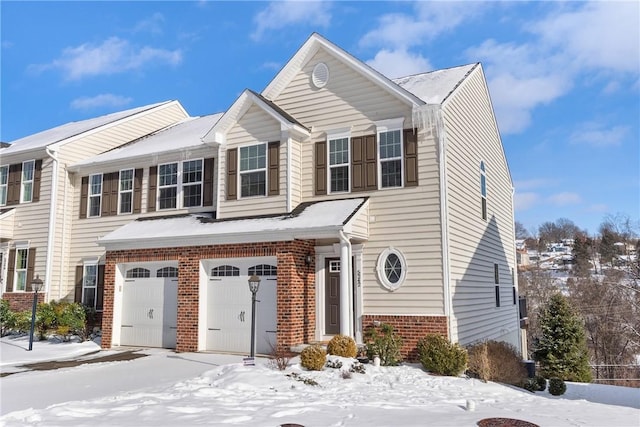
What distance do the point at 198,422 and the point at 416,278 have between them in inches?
294

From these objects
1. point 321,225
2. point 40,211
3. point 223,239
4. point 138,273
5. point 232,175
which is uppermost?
point 232,175

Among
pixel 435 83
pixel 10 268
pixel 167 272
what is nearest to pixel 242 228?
pixel 167 272

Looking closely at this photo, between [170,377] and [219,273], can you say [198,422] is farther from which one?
[219,273]

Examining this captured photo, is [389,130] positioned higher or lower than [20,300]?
higher

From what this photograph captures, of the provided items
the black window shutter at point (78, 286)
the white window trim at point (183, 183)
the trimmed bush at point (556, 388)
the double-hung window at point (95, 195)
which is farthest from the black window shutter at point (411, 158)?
the black window shutter at point (78, 286)

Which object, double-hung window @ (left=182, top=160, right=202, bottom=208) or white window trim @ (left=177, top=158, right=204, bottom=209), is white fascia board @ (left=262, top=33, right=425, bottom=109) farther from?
double-hung window @ (left=182, top=160, right=202, bottom=208)

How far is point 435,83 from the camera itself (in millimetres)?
16078

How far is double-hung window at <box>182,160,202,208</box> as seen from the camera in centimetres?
1762

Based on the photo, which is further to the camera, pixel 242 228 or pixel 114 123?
pixel 114 123

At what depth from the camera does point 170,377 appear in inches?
423

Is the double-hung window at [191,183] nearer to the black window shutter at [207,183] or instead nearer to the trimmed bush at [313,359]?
the black window shutter at [207,183]

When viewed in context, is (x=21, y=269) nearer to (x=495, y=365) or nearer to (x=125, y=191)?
(x=125, y=191)

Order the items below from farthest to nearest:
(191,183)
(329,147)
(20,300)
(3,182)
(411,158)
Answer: (3,182), (20,300), (191,183), (329,147), (411,158)

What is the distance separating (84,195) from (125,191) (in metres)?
2.11
